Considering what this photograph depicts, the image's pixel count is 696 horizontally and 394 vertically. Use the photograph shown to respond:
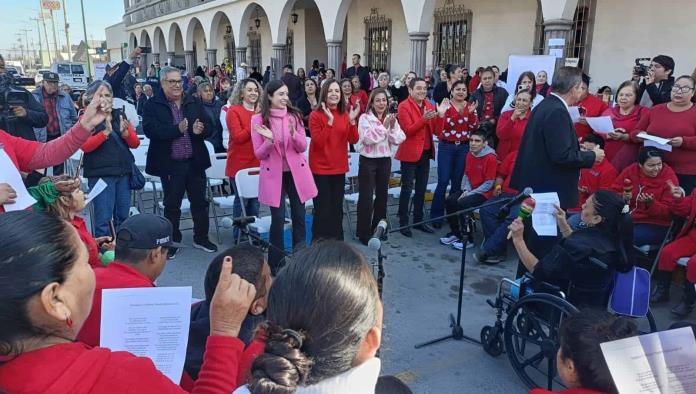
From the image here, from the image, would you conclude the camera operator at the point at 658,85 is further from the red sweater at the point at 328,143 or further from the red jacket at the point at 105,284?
the red jacket at the point at 105,284

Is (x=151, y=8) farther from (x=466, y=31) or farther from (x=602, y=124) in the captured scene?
(x=602, y=124)

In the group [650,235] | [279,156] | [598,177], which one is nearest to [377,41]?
[598,177]

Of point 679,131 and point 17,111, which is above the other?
point 17,111

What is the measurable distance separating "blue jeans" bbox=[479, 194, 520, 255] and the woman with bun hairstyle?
3.63m

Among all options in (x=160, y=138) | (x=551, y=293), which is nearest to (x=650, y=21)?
(x=551, y=293)

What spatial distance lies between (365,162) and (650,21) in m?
6.58

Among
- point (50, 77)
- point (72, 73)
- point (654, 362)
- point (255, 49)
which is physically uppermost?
point (255, 49)

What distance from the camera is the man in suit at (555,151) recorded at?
3.27m

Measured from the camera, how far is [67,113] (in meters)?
6.48

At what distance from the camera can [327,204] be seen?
4.62 metres

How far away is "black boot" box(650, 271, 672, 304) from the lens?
3.89 m

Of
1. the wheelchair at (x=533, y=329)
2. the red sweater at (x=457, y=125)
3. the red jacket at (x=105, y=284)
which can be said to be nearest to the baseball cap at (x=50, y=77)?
the red sweater at (x=457, y=125)

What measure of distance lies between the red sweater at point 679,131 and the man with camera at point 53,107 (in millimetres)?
6813

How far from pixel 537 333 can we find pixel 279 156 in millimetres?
2355
